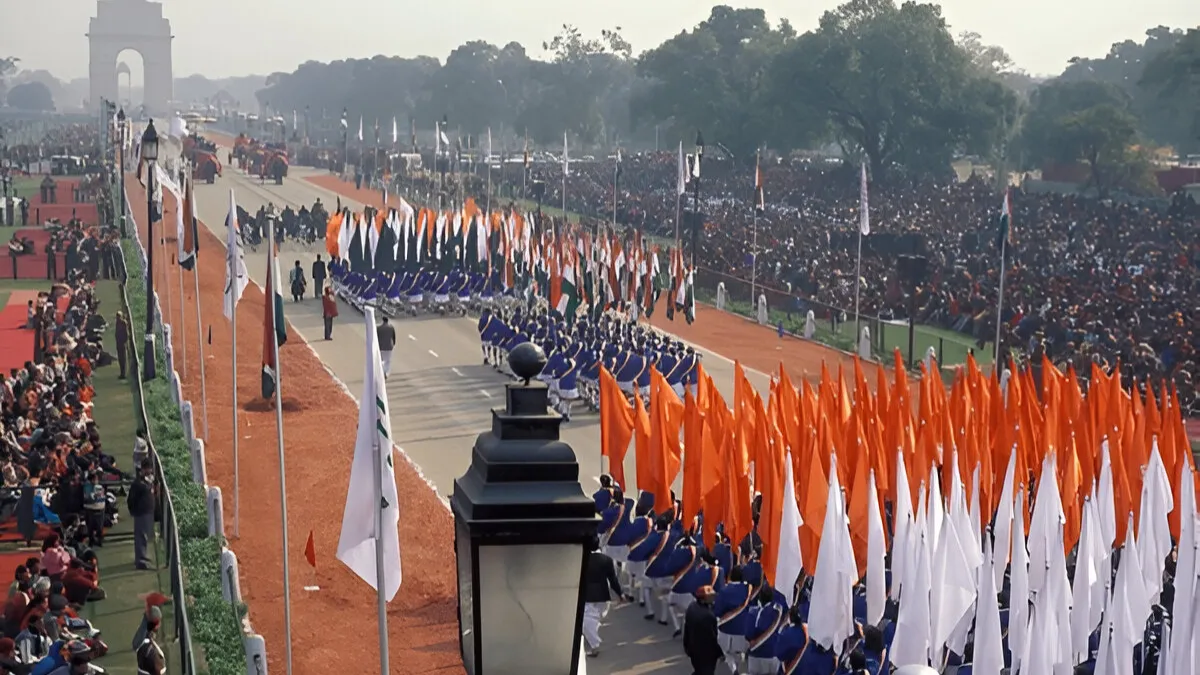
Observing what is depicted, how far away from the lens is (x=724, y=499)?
17609 mm

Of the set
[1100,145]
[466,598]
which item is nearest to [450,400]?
[466,598]

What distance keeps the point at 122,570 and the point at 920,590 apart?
396 inches

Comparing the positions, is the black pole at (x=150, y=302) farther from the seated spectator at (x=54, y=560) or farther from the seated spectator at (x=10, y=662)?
the seated spectator at (x=10, y=662)

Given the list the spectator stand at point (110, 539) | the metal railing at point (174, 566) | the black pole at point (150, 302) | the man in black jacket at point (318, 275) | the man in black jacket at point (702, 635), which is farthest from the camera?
the man in black jacket at point (318, 275)

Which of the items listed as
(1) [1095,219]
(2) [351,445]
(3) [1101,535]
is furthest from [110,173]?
(3) [1101,535]

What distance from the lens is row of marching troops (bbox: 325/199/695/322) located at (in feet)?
127

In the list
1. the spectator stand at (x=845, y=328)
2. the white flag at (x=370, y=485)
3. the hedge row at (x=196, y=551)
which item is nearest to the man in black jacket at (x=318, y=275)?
the spectator stand at (x=845, y=328)

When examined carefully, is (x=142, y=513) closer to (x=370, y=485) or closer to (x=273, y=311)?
(x=273, y=311)

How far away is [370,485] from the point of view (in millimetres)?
11344

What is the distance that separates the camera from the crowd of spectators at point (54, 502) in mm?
14578

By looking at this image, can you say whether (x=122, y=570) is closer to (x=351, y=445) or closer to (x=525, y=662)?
(x=351, y=445)

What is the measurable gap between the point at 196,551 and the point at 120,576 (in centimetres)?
92

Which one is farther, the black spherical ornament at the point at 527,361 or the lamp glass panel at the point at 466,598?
the black spherical ornament at the point at 527,361

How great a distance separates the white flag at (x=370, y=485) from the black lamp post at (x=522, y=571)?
20.8ft
